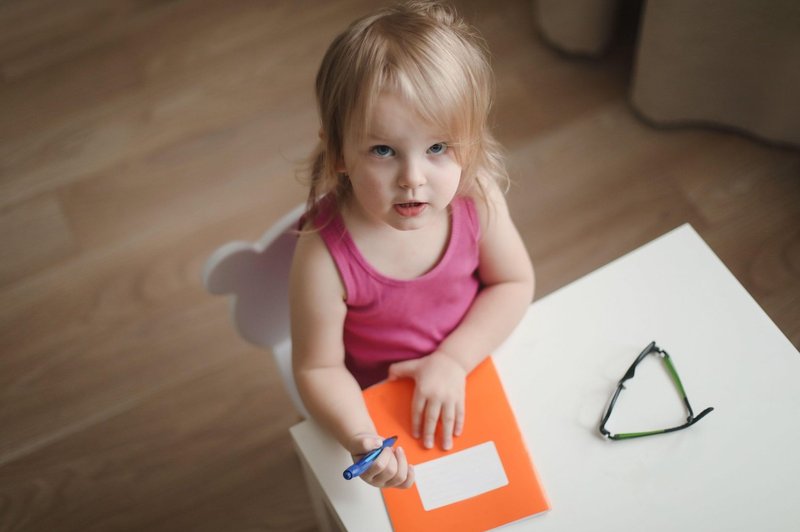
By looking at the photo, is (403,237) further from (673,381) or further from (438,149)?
(673,381)

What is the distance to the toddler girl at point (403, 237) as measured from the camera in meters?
0.79

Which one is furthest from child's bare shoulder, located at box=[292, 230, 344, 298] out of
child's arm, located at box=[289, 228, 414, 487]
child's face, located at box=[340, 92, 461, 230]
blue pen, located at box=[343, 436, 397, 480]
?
blue pen, located at box=[343, 436, 397, 480]

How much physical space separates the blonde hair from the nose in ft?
0.16

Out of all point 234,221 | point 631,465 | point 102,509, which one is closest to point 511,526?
point 631,465

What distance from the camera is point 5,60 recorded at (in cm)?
198

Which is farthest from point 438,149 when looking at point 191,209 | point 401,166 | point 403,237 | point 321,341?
point 191,209

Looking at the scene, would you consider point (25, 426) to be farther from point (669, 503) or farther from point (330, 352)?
point (669, 503)

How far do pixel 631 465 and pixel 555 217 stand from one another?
913 millimetres

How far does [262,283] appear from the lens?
105 cm

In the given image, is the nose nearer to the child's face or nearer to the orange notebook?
the child's face

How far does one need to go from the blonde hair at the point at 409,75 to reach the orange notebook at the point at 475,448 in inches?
10.2

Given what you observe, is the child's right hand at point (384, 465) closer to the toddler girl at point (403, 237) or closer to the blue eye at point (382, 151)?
the toddler girl at point (403, 237)

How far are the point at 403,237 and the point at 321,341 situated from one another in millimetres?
161

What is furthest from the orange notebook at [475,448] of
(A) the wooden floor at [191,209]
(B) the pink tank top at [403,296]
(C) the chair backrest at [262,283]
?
(A) the wooden floor at [191,209]
